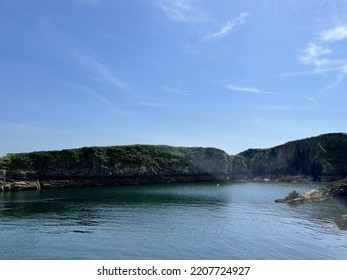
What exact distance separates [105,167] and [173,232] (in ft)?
393

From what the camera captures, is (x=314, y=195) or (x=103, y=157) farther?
(x=103, y=157)

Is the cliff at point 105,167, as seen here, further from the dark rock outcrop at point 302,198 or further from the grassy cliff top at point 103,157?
the dark rock outcrop at point 302,198

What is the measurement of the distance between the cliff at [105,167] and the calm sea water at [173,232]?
2792 inches

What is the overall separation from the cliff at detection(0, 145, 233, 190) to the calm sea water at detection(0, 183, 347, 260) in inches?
2792

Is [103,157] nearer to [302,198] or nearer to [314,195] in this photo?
[314,195]

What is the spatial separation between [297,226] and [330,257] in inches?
666

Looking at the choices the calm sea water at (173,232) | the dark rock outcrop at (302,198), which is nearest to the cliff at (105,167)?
the calm sea water at (173,232)

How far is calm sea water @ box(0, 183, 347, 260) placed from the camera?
3562cm

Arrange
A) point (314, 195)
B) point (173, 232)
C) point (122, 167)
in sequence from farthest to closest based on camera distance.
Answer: point (122, 167) → point (314, 195) → point (173, 232)

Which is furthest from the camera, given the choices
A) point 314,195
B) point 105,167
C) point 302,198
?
point 105,167

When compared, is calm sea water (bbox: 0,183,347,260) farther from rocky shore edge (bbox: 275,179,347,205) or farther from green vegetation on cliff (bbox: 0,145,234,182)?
green vegetation on cliff (bbox: 0,145,234,182)

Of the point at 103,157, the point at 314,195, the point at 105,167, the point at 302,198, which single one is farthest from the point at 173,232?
the point at 103,157

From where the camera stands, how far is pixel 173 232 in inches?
1833
